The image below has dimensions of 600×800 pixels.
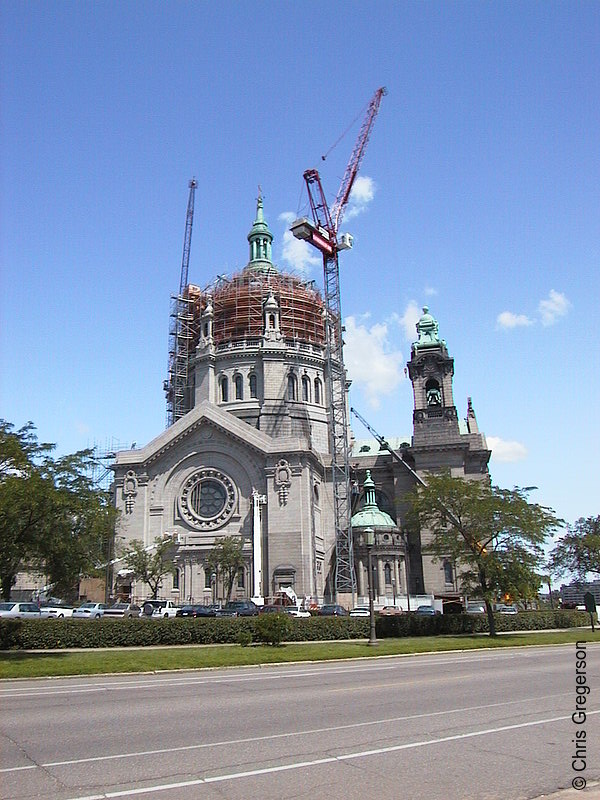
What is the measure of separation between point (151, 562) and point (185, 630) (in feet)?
86.8

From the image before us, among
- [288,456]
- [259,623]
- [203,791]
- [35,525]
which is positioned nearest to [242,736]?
[203,791]

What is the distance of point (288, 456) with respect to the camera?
63.8 metres

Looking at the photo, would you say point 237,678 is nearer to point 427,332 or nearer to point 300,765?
point 300,765

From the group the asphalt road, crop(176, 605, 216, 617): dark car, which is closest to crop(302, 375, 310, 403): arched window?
crop(176, 605, 216, 617): dark car

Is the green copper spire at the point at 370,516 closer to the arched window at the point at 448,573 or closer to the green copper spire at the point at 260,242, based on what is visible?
the arched window at the point at 448,573

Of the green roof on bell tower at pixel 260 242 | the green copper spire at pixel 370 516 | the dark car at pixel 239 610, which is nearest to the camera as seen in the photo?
the dark car at pixel 239 610

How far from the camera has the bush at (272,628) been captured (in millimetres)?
30953

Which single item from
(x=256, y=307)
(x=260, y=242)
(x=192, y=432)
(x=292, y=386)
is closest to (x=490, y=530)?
(x=192, y=432)

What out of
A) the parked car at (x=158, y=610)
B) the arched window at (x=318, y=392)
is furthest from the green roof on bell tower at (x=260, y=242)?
the parked car at (x=158, y=610)

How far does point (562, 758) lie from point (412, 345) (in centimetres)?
7122

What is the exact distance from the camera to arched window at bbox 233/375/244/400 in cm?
7825

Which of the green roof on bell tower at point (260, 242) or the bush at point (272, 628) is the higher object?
the green roof on bell tower at point (260, 242)

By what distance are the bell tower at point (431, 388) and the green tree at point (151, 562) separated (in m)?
27.5

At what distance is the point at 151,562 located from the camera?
58.2 meters
